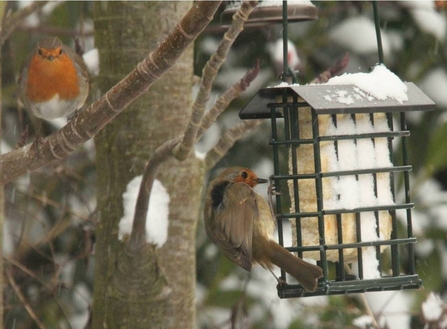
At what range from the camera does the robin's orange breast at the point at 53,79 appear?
3551 millimetres

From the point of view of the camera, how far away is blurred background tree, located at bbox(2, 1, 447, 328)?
470cm

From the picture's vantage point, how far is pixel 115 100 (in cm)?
251

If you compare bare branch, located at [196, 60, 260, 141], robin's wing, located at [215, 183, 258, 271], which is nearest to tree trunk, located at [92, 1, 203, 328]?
robin's wing, located at [215, 183, 258, 271]

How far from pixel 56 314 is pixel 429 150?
7.85ft

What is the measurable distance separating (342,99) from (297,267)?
1.96ft

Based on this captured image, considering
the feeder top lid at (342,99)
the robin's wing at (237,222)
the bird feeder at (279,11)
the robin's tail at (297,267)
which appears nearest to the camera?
the feeder top lid at (342,99)

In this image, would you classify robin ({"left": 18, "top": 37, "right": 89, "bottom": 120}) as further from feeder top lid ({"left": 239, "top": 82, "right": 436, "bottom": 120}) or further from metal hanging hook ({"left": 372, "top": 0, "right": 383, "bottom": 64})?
metal hanging hook ({"left": 372, "top": 0, "right": 383, "bottom": 64})

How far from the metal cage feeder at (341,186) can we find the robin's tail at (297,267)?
46 mm

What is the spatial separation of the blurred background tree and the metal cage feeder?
164cm

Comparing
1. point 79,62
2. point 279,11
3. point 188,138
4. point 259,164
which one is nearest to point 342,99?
point 188,138

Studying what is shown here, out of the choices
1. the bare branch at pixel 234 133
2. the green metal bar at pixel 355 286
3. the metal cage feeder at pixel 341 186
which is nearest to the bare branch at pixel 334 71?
the bare branch at pixel 234 133

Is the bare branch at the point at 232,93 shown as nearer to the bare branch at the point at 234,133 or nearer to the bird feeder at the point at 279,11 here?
the bare branch at the point at 234,133

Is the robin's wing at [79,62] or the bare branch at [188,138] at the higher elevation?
the robin's wing at [79,62]

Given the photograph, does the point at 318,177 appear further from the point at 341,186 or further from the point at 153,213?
the point at 153,213
